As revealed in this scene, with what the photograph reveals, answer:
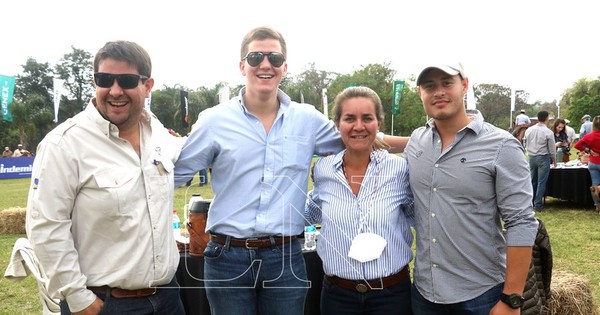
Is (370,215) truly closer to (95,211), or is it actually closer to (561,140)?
(95,211)

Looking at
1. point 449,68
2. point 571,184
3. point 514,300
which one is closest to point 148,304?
point 514,300

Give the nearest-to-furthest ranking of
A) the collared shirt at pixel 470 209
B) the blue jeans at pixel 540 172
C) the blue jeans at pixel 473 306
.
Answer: the collared shirt at pixel 470 209
the blue jeans at pixel 473 306
the blue jeans at pixel 540 172

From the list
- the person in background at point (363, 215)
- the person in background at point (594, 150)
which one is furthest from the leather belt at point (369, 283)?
the person in background at point (594, 150)

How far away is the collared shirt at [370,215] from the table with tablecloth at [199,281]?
789 mm

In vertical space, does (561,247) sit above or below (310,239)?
below

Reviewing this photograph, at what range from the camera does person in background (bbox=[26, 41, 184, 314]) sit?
6.36 ft

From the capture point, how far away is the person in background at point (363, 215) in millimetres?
2309

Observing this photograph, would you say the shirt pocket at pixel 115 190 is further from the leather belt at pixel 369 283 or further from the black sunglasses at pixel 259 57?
the leather belt at pixel 369 283

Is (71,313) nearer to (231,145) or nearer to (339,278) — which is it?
(231,145)

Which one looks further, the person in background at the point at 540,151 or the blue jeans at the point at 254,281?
the person in background at the point at 540,151

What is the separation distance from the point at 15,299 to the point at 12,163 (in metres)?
19.0

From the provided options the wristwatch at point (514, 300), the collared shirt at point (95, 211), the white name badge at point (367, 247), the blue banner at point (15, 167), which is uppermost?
the collared shirt at point (95, 211)

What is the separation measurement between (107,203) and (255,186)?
2.33 ft

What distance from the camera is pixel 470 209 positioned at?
2.15 meters
